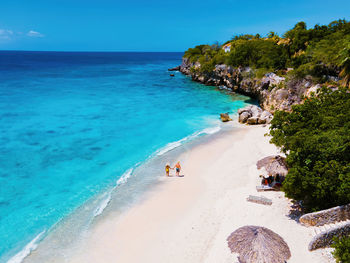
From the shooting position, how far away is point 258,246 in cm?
1055

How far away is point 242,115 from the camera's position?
3198 centimetres

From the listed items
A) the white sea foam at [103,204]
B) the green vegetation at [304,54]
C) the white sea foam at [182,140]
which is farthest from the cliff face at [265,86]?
the white sea foam at [103,204]

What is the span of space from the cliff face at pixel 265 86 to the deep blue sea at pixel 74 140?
3.76 m

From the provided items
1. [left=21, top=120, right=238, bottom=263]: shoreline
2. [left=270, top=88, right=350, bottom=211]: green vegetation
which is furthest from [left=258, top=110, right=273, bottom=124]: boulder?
[left=270, top=88, right=350, bottom=211]: green vegetation

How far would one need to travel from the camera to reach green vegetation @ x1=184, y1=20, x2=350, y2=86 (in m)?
28.4

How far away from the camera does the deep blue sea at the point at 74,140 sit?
54.2 ft

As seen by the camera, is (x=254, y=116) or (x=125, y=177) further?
(x=254, y=116)

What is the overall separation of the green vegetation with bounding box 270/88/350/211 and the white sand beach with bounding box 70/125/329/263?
2069mm

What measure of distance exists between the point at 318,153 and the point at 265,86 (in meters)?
28.0

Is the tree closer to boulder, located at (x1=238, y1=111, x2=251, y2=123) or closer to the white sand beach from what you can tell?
boulder, located at (x1=238, y1=111, x2=251, y2=123)

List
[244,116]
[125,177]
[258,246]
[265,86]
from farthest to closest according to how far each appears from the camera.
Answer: [265,86]
[244,116]
[125,177]
[258,246]

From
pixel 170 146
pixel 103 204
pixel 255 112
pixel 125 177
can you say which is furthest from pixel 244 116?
pixel 103 204

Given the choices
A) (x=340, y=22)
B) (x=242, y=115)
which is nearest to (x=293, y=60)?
(x=340, y=22)

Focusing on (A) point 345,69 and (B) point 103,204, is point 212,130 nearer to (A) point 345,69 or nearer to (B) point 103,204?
(A) point 345,69
